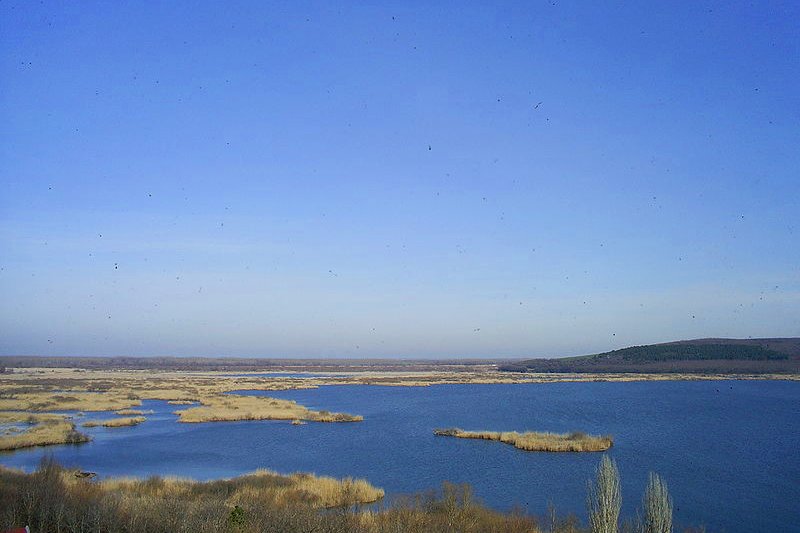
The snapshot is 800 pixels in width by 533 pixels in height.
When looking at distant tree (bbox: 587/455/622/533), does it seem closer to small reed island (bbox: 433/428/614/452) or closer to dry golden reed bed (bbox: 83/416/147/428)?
small reed island (bbox: 433/428/614/452)

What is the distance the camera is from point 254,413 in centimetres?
4700

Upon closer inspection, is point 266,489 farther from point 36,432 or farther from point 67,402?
point 67,402

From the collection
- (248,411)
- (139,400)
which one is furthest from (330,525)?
(139,400)

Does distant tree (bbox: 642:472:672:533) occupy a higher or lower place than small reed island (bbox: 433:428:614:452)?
higher

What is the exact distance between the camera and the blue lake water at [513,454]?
23391 millimetres

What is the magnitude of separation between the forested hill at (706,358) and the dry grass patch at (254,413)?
87.6 m

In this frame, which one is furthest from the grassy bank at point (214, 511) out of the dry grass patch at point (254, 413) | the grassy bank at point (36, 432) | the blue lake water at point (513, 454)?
the dry grass patch at point (254, 413)

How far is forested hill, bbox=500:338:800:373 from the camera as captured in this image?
111 m

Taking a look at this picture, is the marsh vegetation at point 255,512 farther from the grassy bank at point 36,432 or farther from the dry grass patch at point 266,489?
the grassy bank at point 36,432

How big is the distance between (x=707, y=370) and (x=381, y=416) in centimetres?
8480

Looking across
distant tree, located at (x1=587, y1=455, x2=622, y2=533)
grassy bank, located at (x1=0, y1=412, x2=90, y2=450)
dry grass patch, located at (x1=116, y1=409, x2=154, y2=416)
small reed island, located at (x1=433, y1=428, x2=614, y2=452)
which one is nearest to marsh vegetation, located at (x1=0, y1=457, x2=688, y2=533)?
distant tree, located at (x1=587, y1=455, x2=622, y2=533)

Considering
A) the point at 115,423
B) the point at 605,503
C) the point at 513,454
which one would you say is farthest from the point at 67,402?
the point at 605,503

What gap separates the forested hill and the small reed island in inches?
3466

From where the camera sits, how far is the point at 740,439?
3806 centimetres
